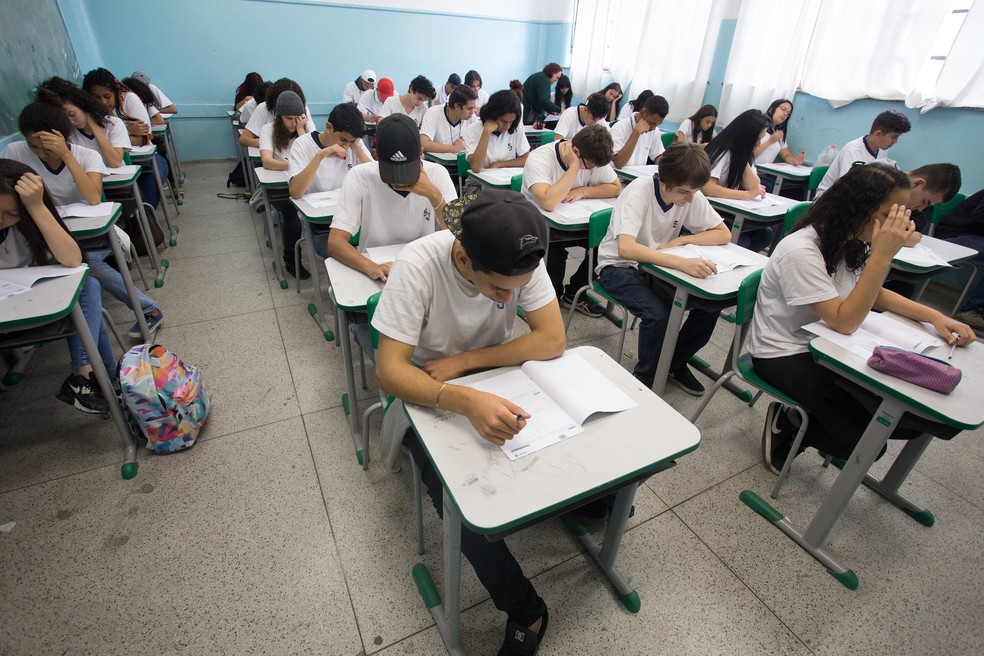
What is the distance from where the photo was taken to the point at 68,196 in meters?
2.48

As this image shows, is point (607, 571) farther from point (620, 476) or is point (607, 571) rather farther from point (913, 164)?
point (913, 164)

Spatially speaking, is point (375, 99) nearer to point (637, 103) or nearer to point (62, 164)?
point (637, 103)

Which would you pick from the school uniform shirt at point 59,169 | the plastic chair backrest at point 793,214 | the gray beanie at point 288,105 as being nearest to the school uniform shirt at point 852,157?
the plastic chair backrest at point 793,214

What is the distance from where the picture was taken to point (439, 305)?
1.23 meters

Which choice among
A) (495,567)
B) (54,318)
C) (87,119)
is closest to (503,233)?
(495,567)

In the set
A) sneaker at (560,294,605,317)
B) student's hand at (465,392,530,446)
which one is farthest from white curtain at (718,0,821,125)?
student's hand at (465,392,530,446)

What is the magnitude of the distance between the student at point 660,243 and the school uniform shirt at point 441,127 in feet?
9.27

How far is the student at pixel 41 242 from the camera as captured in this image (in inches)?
64.4

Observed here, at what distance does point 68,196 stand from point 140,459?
5.40 feet

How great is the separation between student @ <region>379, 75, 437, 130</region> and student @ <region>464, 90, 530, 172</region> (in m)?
0.99

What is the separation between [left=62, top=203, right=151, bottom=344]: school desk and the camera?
6.73ft

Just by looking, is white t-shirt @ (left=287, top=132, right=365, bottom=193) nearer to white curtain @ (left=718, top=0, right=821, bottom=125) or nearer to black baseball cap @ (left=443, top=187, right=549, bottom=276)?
black baseball cap @ (left=443, top=187, right=549, bottom=276)

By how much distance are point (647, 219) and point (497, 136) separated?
2.16 meters

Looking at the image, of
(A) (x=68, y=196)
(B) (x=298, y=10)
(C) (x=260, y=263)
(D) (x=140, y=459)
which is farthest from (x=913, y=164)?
(B) (x=298, y=10)
